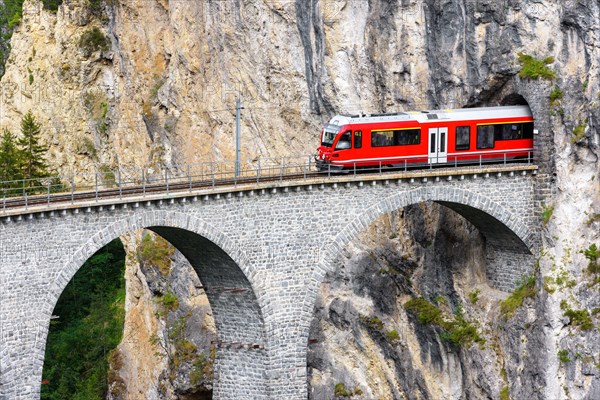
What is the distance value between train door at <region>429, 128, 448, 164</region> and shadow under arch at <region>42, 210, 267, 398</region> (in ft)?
32.3

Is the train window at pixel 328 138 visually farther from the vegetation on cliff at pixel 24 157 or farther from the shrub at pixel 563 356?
the vegetation on cliff at pixel 24 157

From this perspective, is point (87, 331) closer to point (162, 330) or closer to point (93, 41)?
point (162, 330)

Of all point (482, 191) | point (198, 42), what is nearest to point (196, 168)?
point (198, 42)

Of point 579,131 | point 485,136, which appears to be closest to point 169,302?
point 485,136

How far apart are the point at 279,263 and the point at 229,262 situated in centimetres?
205

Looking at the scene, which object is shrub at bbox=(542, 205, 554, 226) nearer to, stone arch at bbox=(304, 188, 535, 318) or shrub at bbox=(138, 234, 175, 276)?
stone arch at bbox=(304, 188, 535, 318)

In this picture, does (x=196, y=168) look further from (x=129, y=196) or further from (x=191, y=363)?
(x=129, y=196)

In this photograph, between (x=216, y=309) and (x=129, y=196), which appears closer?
(x=129, y=196)

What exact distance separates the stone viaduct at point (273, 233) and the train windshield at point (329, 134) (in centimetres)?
296

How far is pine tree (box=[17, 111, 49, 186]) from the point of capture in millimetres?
77125

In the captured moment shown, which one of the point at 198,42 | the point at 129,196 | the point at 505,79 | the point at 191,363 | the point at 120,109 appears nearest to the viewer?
the point at 129,196

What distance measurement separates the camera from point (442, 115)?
201ft

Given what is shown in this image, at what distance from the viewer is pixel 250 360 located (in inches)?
2331

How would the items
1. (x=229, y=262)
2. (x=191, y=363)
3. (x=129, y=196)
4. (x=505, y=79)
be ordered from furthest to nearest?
(x=191, y=363)
(x=505, y=79)
(x=229, y=262)
(x=129, y=196)
